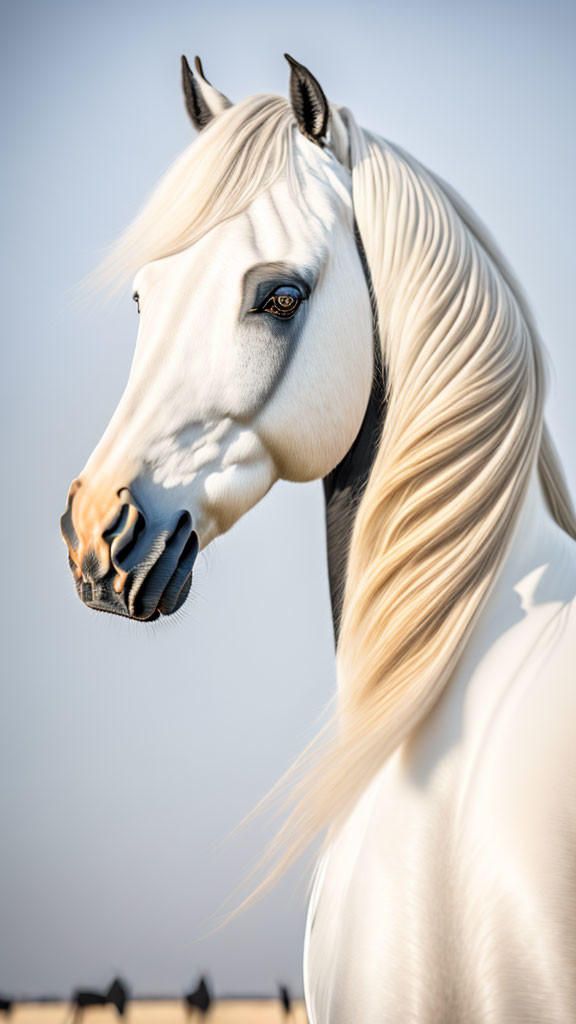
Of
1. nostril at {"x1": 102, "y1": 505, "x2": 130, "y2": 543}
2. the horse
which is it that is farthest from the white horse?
the horse

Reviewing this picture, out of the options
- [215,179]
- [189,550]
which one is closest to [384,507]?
[189,550]

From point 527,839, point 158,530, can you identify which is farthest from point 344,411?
point 527,839

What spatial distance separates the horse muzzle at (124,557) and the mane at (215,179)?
0.21m

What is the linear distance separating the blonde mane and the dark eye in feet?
0.20

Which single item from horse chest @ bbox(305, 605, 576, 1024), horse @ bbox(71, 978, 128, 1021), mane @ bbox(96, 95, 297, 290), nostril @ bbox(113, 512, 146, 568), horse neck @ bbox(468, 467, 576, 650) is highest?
mane @ bbox(96, 95, 297, 290)

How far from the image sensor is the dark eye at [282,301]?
1.55 feet

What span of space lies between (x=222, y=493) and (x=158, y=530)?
55mm

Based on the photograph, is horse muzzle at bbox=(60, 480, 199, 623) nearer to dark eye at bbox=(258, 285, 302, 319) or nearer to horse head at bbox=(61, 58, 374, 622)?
horse head at bbox=(61, 58, 374, 622)

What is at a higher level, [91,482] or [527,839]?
[91,482]

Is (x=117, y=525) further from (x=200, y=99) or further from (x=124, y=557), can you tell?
(x=200, y=99)

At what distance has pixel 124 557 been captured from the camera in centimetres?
41

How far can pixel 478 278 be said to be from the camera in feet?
1.55

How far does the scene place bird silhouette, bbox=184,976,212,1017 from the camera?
4.01 ft

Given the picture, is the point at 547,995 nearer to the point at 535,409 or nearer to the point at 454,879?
the point at 454,879
